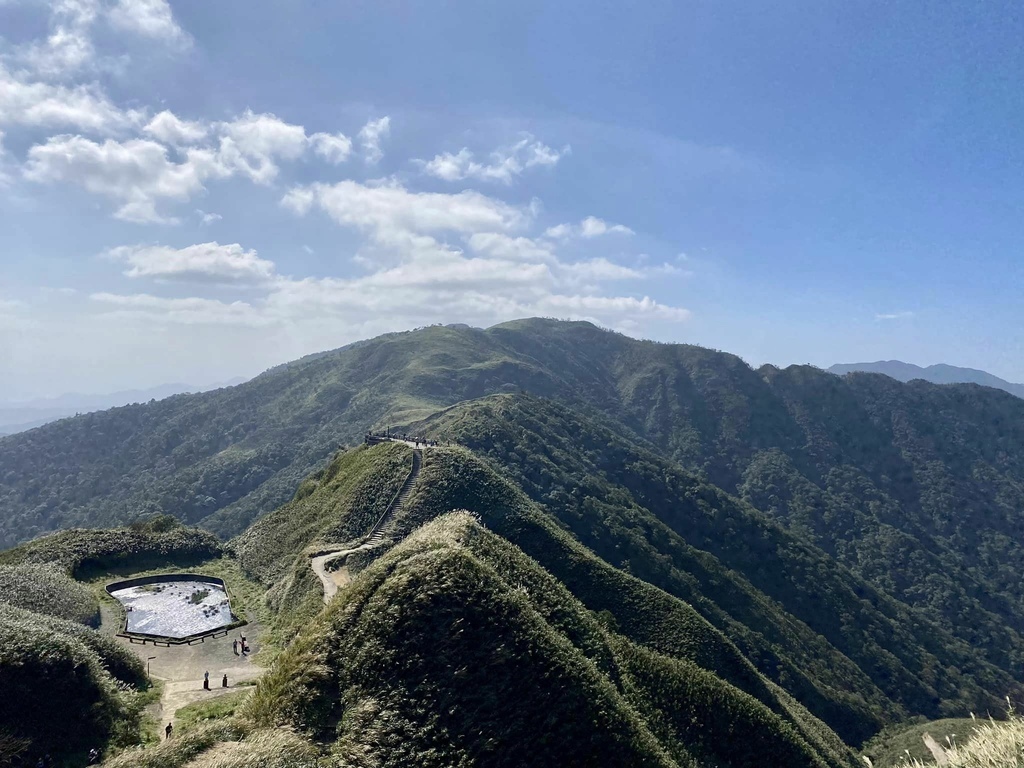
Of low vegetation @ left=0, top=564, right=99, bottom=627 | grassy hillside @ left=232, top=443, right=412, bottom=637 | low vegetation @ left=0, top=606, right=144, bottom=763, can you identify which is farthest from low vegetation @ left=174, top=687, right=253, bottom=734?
low vegetation @ left=0, top=564, right=99, bottom=627

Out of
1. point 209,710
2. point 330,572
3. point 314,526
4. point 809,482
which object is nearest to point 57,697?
point 209,710

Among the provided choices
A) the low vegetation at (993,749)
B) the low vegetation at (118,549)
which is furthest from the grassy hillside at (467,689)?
the low vegetation at (118,549)

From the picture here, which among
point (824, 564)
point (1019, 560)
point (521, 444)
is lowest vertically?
point (1019, 560)

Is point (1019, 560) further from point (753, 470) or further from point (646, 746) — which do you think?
point (646, 746)

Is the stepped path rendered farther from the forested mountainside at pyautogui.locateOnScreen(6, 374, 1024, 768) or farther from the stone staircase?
the forested mountainside at pyautogui.locateOnScreen(6, 374, 1024, 768)

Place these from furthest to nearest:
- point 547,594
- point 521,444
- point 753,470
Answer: point 753,470 → point 521,444 → point 547,594

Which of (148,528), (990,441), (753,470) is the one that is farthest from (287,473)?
(990,441)
